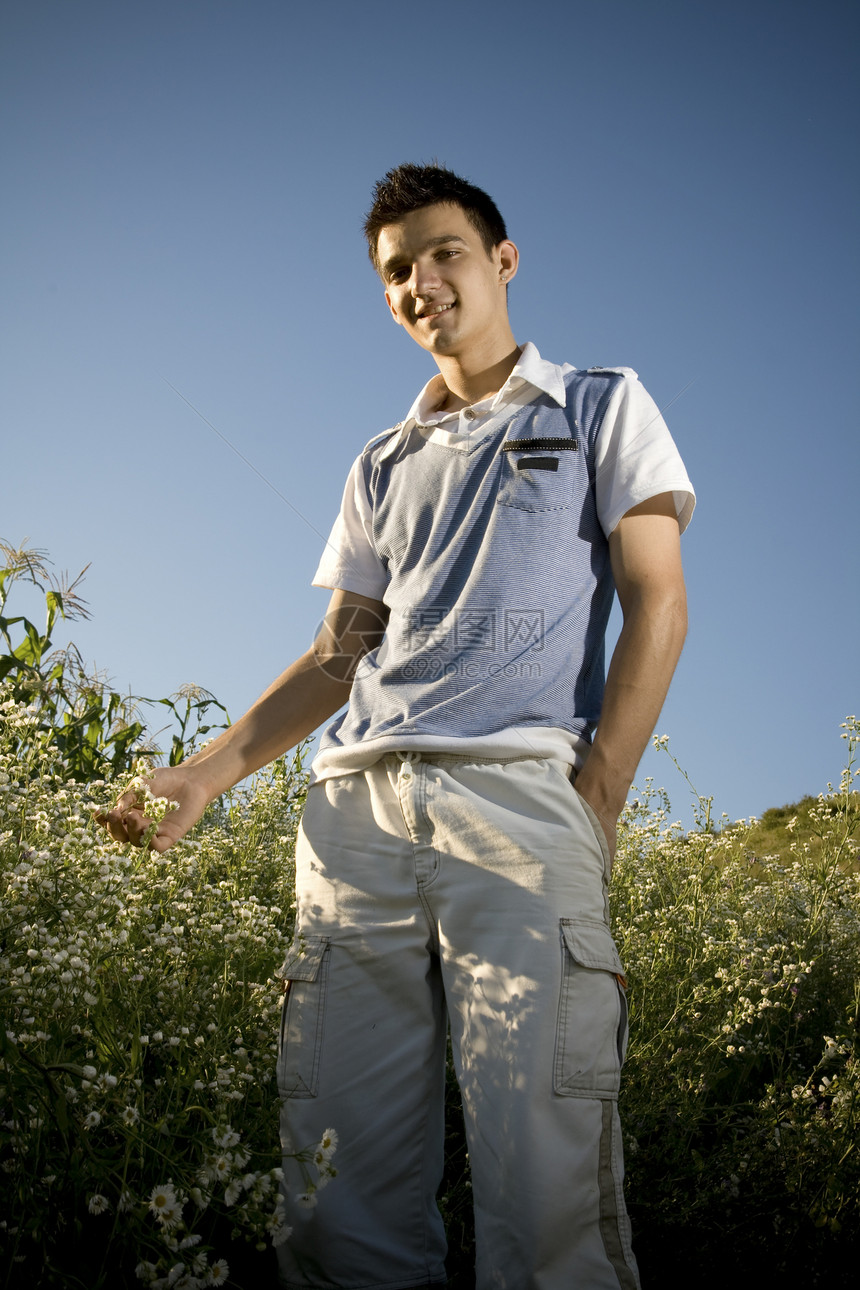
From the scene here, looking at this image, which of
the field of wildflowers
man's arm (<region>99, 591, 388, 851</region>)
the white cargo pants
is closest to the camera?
the field of wildflowers

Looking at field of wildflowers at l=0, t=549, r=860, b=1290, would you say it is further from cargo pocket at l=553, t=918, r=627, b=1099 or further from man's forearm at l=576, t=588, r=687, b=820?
man's forearm at l=576, t=588, r=687, b=820

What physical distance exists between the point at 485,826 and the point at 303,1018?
626mm

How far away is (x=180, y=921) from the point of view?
238cm

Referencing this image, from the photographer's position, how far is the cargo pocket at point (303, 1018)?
1.98 metres

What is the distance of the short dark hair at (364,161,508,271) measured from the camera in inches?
98.0

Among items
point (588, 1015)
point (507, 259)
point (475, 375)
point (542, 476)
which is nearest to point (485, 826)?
Answer: point (588, 1015)

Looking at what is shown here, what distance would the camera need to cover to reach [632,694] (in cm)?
197

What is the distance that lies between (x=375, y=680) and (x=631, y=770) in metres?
0.65

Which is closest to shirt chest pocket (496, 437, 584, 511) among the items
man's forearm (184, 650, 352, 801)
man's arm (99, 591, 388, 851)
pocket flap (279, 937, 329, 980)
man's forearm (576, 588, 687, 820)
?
man's forearm (576, 588, 687, 820)

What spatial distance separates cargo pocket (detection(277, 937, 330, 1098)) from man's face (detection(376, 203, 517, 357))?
156 centimetres

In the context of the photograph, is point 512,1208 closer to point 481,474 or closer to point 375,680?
point 375,680

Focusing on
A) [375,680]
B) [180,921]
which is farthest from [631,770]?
[180,921]

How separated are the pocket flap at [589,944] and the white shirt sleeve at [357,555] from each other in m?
1.14

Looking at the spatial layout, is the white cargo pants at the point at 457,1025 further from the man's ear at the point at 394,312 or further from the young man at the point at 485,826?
the man's ear at the point at 394,312
